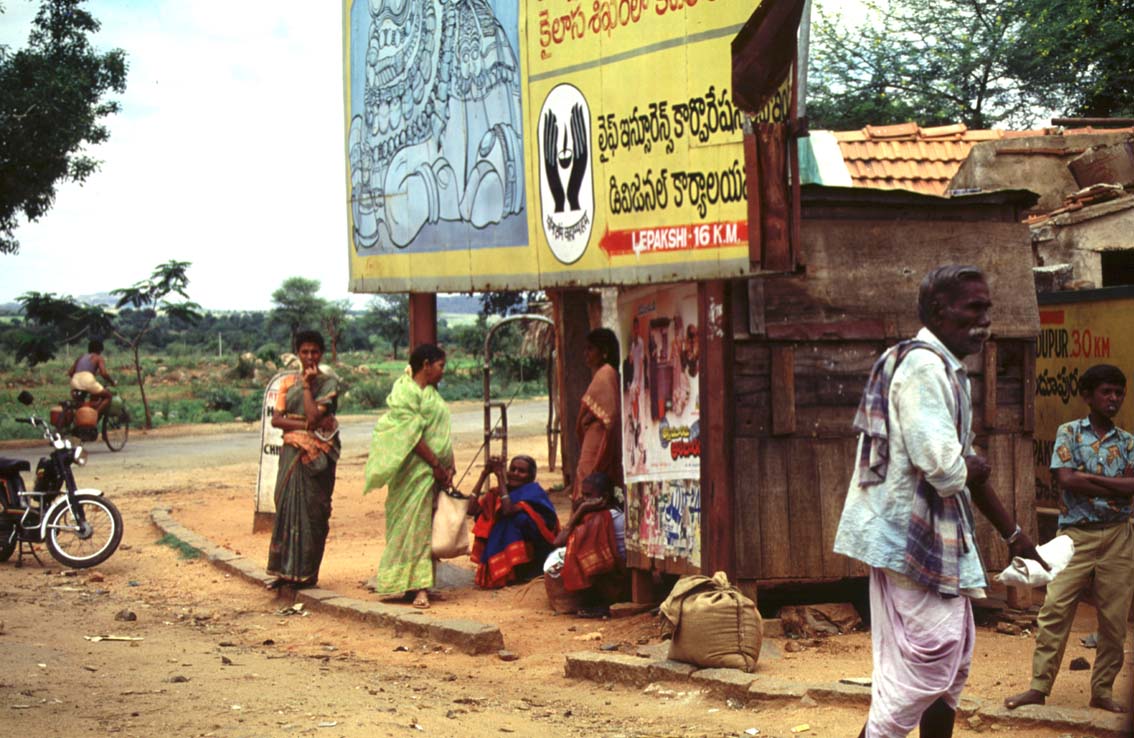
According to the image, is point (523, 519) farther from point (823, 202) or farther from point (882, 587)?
point (882, 587)

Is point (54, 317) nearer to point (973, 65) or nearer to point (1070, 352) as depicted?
point (973, 65)

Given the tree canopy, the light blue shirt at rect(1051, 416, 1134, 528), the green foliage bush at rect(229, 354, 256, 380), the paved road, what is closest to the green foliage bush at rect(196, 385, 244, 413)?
the paved road

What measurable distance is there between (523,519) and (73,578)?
13.0ft

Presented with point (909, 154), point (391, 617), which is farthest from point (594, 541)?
point (909, 154)

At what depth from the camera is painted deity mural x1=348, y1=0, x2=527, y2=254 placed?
9695 millimetres

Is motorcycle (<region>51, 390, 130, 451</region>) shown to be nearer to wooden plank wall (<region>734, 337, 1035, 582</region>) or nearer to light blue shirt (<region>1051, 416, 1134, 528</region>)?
wooden plank wall (<region>734, 337, 1035, 582</region>)

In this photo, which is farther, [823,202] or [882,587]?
[823,202]

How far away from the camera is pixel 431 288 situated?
35.7 feet

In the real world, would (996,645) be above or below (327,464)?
below

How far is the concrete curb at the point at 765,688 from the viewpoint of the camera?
5.54 metres

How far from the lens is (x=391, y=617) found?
8727 mm

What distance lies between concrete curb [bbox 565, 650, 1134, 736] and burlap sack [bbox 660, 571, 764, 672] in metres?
0.07

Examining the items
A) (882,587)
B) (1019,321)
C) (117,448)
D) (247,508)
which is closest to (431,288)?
(1019,321)

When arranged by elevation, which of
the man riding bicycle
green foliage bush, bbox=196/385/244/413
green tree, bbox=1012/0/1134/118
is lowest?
green foliage bush, bbox=196/385/244/413
